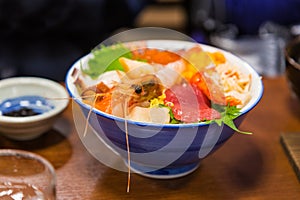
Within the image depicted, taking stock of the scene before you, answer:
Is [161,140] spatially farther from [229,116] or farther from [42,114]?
[42,114]

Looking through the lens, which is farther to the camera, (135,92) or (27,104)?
(27,104)

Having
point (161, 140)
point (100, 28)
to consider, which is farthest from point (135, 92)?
point (100, 28)

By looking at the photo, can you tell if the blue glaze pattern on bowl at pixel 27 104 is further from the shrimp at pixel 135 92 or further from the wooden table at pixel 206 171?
the shrimp at pixel 135 92

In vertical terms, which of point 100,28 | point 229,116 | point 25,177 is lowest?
point 100,28

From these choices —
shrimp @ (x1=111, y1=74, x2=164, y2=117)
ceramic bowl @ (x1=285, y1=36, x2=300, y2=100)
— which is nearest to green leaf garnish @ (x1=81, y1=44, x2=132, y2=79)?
shrimp @ (x1=111, y1=74, x2=164, y2=117)

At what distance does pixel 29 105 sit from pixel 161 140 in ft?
1.29

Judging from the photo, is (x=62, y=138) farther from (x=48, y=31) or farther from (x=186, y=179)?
(x=48, y=31)

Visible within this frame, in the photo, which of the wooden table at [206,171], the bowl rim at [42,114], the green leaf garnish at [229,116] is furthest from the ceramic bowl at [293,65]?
the bowl rim at [42,114]

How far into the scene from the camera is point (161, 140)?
81 centimetres

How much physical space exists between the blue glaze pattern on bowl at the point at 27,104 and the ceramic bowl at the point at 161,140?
0.16 m

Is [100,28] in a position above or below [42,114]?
below

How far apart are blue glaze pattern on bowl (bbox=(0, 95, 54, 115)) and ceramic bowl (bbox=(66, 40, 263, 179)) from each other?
161 millimetres

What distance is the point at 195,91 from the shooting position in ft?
2.90

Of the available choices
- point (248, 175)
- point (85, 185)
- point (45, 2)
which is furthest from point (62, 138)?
point (45, 2)
